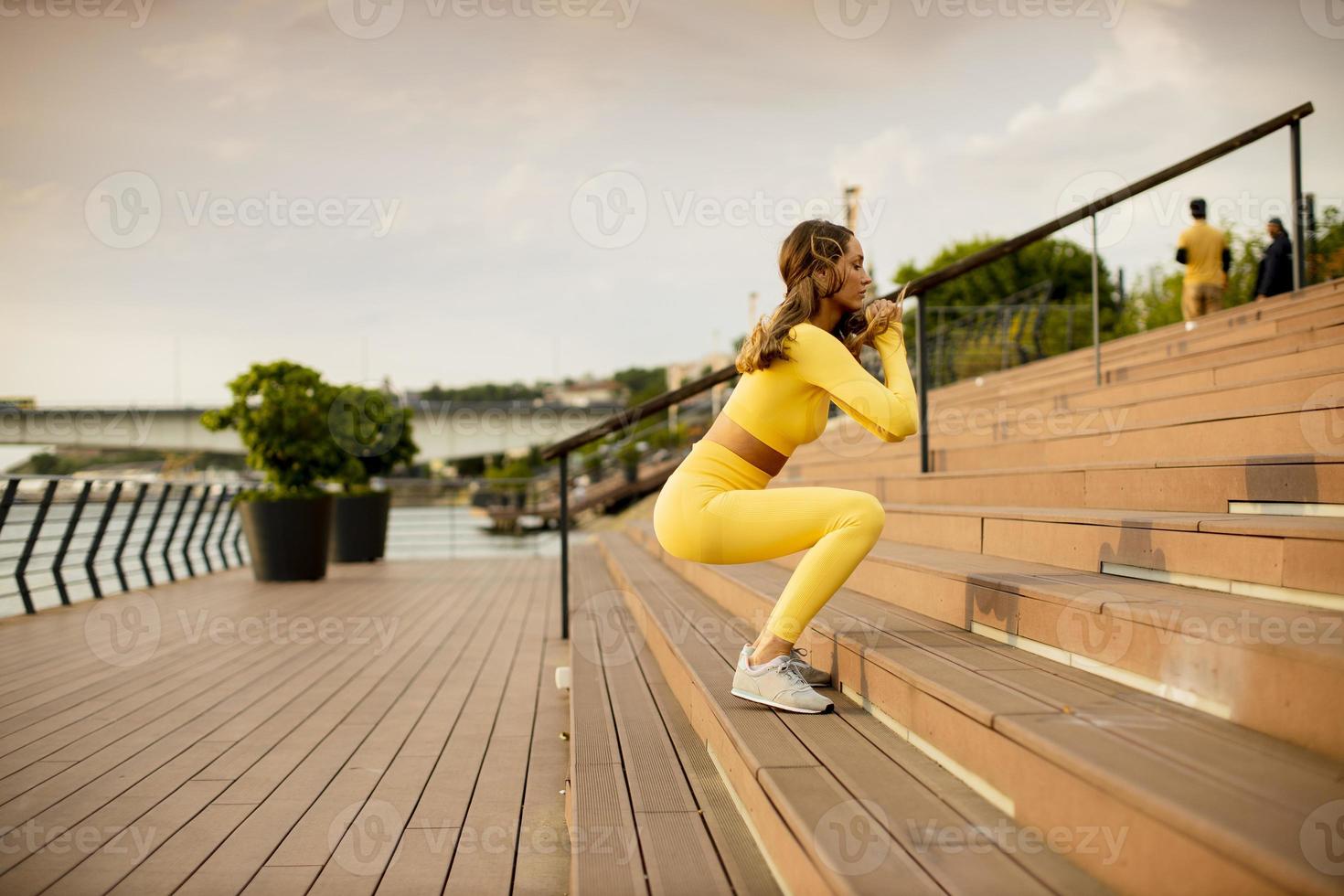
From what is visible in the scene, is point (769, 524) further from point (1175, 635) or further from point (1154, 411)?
point (1154, 411)

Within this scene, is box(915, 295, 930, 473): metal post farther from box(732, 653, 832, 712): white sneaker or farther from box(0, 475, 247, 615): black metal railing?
box(0, 475, 247, 615): black metal railing

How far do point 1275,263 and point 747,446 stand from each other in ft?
21.2

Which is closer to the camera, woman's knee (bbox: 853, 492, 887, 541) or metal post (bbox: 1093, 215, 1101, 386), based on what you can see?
Result: woman's knee (bbox: 853, 492, 887, 541)

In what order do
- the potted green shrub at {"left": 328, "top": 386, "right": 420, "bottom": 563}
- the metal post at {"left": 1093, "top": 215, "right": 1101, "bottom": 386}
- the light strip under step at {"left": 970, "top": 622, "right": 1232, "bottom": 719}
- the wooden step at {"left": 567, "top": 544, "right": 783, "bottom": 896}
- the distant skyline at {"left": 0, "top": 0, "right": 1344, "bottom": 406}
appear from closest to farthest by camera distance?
1. the light strip under step at {"left": 970, "top": 622, "right": 1232, "bottom": 719}
2. the wooden step at {"left": 567, "top": 544, "right": 783, "bottom": 896}
3. the metal post at {"left": 1093, "top": 215, "right": 1101, "bottom": 386}
4. the distant skyline at {"left": 0, "top": 0, "right": 1344, "bottom": 406}
5. the potted green shrub at {"left": 328, "top": 386, "right": 420, "bottom": 563}

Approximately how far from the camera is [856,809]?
1455 millimetres

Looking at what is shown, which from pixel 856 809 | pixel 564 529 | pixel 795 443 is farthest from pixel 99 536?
pixel 856 809

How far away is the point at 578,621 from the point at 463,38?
9215 mm

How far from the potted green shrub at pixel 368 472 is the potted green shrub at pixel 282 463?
91 cm

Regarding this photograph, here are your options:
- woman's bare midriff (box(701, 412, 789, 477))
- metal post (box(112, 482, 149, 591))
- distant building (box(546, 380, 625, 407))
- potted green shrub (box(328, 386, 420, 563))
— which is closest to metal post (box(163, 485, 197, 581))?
metal post (box(112, 482, 149, 591))

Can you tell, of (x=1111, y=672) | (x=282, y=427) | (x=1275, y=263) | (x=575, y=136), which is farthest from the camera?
(x=575, y=136)

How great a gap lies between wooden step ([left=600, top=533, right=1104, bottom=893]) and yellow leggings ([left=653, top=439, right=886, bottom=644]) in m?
0.28

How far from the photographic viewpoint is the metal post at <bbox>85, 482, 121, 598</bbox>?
712cm

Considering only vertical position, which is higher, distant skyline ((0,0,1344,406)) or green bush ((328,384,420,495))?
distant skyline ((0,0,1344,406))

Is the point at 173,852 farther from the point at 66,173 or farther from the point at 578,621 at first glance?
the point at 66,173
